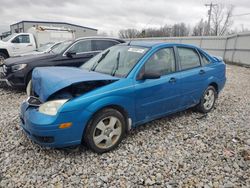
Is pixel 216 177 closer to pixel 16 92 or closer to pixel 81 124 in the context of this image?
pixel 81 124

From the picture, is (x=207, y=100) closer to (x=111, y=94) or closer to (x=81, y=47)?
(x=111, y=94)

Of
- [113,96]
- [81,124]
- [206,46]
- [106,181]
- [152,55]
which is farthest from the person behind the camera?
[206,46]

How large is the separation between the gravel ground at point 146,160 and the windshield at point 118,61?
1137 mm

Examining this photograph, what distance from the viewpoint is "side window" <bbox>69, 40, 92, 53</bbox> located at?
713 centimetres

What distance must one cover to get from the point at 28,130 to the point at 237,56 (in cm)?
1491

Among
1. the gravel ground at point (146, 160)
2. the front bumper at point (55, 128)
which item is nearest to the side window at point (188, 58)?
the gravel ground at point (146, 160)

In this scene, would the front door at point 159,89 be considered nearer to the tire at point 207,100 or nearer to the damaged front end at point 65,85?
the damaged front end at point 65,85

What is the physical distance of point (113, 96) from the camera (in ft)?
10.5

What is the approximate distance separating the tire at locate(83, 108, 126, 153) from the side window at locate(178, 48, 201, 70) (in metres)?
1.77

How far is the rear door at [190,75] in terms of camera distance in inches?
170

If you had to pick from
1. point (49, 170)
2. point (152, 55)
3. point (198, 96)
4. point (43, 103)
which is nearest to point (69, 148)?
point (49, 170)

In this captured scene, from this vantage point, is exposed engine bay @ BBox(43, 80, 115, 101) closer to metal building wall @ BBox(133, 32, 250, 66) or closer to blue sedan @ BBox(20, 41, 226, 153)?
blue sedan @ BBox(20, 41, 226, 153)

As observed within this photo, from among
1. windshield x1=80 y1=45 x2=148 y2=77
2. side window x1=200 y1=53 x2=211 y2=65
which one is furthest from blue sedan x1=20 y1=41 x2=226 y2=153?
side window x1=200 y1=53 x2=211 y2=65

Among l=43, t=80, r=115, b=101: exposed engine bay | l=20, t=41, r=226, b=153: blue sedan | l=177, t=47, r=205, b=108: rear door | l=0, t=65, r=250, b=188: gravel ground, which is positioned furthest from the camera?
l=177, t=47, r=205, b=108: rear door
